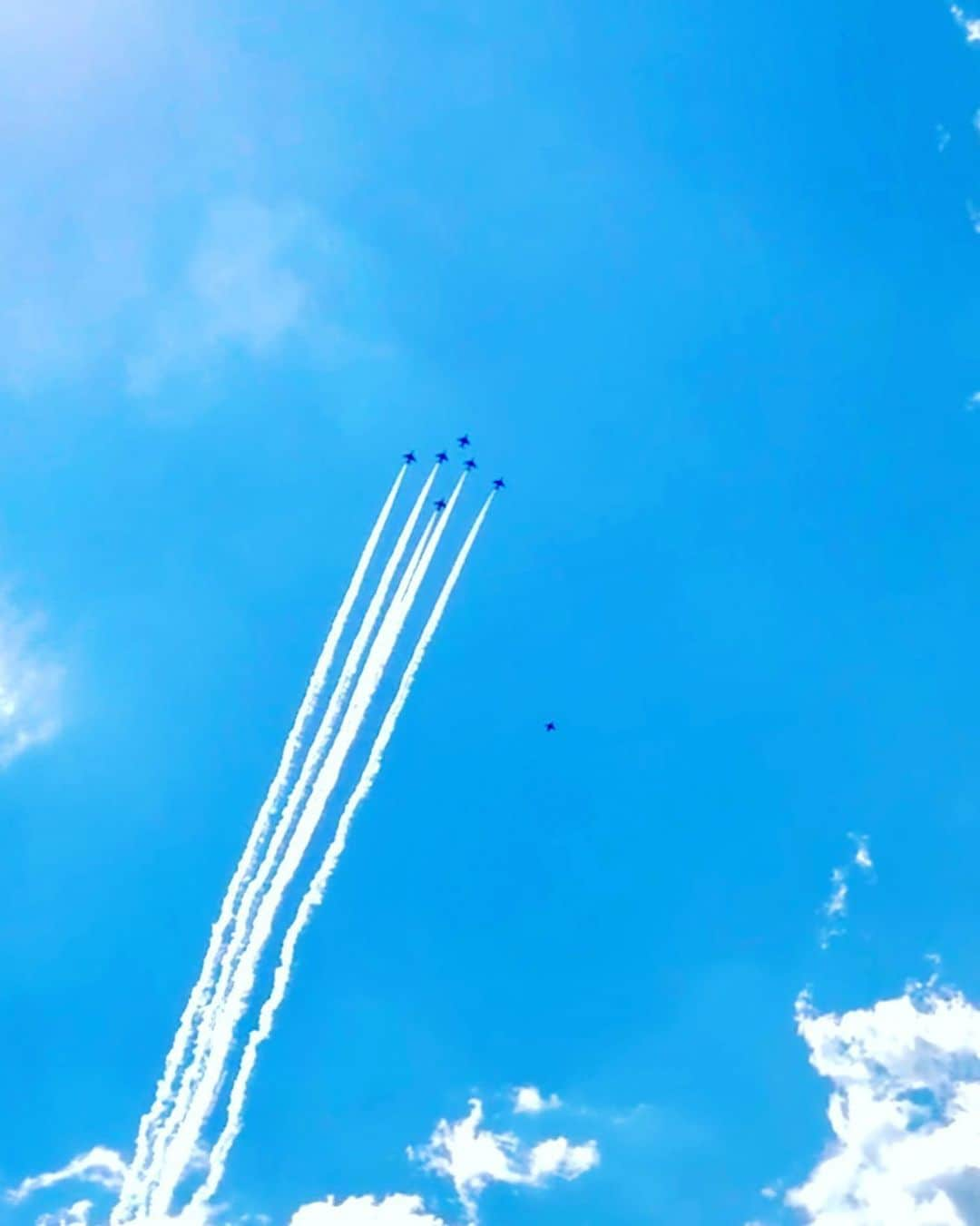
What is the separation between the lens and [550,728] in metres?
139

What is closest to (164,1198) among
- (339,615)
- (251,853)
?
(251,853)

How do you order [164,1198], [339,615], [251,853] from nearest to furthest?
[164,1198]
[251,853]
[339,615]

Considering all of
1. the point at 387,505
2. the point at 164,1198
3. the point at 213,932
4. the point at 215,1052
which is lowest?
the point at 164,1198

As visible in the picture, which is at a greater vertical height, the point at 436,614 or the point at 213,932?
the point at 436,614

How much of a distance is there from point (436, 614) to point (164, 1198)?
210 feet

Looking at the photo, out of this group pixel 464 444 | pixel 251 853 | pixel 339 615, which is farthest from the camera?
pixel 464 444

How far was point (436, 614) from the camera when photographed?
5369 inches

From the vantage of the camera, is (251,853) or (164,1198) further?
(251,853)

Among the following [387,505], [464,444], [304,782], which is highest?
[464,444]

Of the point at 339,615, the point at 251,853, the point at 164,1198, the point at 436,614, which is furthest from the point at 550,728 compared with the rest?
the point at 164,1198

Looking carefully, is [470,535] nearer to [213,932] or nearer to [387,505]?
[387,505]

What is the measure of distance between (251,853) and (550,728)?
35.7 metres

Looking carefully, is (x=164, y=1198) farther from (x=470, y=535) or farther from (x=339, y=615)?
(x=470, y=535)

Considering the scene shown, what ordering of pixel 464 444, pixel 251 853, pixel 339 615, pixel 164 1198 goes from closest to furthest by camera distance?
pixel 164 1198 < pixel 251 853 < pixel 339 615 < pixel 464 444
